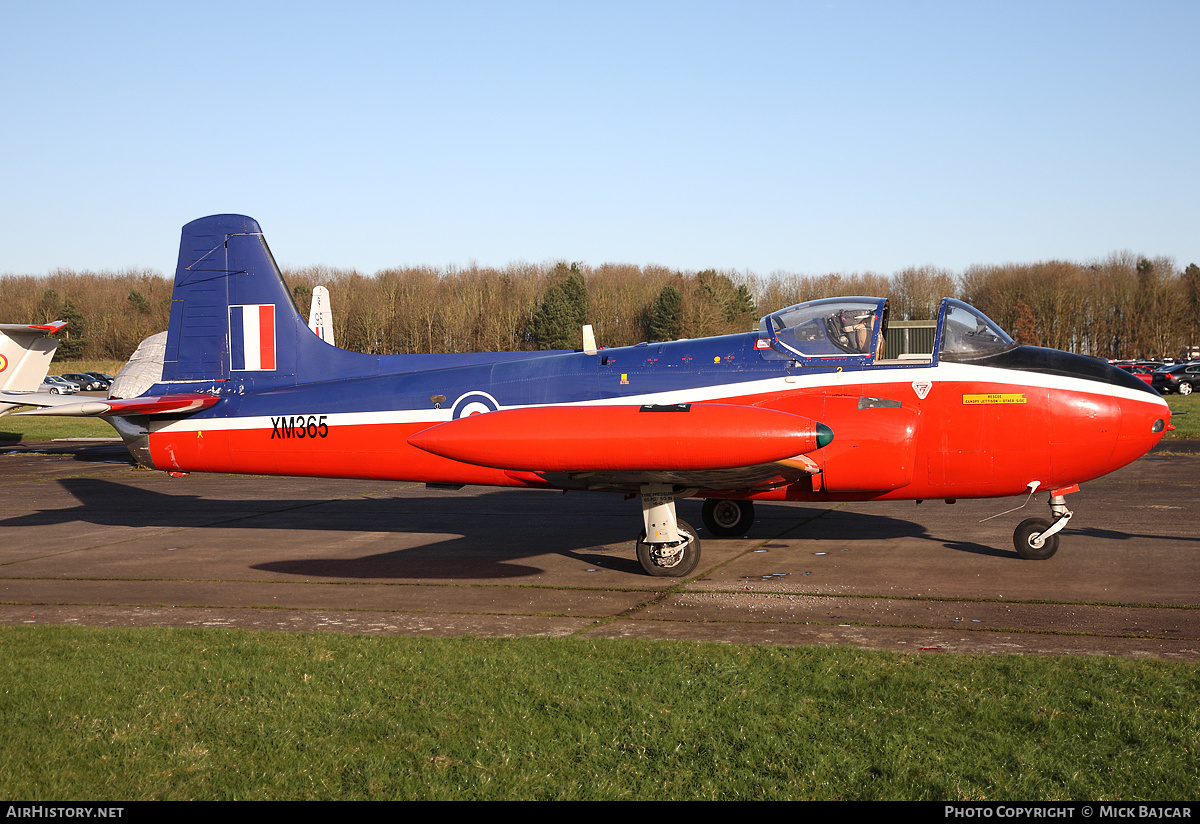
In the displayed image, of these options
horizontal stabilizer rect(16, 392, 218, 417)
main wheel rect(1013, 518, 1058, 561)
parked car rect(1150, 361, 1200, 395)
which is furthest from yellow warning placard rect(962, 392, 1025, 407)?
parked car rect(1150, 361, 1200, 395)

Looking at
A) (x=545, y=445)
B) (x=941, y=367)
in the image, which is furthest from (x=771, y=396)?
(x=545, y=445)

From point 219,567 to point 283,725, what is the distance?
6.24 meters

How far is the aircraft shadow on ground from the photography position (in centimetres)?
1117

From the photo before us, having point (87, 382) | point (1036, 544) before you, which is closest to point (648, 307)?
point (87, 382)

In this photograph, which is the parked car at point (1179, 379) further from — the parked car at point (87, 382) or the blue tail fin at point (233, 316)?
the parked car at point (87, 382)

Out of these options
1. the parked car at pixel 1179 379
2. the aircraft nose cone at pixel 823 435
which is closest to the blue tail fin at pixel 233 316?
the aircraft nose cone at pixel 823 435

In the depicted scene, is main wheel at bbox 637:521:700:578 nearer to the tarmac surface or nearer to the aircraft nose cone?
the tarmac surface

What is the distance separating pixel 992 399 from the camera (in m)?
9.86

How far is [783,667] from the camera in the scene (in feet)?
21.5

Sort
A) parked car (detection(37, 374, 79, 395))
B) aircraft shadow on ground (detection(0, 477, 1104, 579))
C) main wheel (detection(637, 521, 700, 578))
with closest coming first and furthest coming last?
main wheel (detection(637, 521, 700, 578)) → aircraft shadow on ground (detection(0, 477, 1104, 579)) → parked car (detection(37, 374, 79, 395))

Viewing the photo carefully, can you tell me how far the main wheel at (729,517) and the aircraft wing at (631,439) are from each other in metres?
3.37

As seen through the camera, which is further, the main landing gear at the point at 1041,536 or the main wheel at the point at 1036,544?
the main wheel at the point at 1036,544

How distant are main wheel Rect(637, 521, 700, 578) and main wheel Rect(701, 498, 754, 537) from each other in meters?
2.33

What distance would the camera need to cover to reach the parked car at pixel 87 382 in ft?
244
